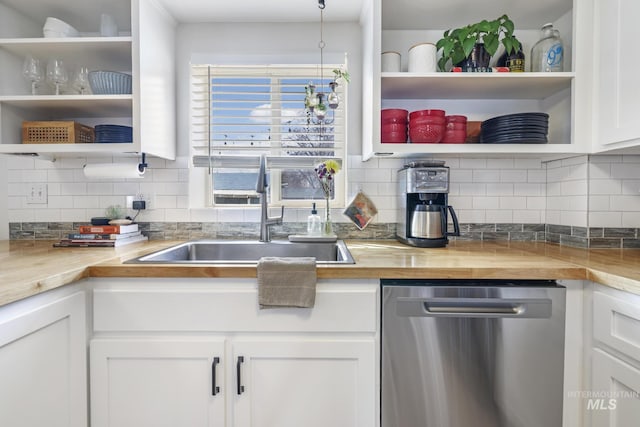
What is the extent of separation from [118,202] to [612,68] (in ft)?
8.21

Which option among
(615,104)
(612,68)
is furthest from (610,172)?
(612,68)

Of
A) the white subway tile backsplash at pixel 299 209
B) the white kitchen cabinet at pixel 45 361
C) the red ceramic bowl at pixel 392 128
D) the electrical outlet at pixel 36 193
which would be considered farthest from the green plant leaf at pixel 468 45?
the electrical outlet at pixel 36 193

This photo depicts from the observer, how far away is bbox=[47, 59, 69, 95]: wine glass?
5.08 ft

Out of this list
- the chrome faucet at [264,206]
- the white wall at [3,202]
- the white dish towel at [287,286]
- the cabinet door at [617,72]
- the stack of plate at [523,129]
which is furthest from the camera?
the white wall at [3,202]

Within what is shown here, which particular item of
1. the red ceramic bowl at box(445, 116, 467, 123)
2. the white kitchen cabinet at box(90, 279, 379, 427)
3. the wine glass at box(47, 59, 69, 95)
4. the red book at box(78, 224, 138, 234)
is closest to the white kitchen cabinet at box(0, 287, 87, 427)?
the white kitchen cabinet at box(90, 279, 379, 427)

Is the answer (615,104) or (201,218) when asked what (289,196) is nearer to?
(201,218)

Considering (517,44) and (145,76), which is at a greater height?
(517,44)

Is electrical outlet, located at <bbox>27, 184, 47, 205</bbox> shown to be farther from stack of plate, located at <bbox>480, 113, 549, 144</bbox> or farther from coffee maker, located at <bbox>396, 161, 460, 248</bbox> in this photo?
stack of plate, located at <bbox>480, 113, 549, 144</bbox>

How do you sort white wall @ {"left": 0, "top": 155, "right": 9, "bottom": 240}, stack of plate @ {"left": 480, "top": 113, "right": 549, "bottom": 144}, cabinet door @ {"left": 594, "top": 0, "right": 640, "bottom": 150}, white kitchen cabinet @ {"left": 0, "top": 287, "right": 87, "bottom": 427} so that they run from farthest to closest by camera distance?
white wall @ {"left": 0, "top": 155, "right": 9, "bottom": 240}, stack of plate @ {"left": 480, "top": 113, "right": 549, "bottom": 144}, cabinet door @ {"left": 594, "top": 0, "right": 640, "bottom": 150}, white kitchen cabinet @ {"left": 0, "top": 287, "right": 87, "bottom": 427}

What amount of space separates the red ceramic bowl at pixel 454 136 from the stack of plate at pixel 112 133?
1.58m

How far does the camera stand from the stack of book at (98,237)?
1547mm

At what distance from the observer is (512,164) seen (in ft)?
5.86

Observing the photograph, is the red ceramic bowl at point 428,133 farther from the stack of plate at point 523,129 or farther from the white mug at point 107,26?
the white mug at point 107,26

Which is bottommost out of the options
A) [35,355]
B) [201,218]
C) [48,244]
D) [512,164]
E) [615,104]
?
[35,355]
